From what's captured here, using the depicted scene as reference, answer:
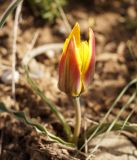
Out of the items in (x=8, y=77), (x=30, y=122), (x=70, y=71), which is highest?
(x=8, y=77)

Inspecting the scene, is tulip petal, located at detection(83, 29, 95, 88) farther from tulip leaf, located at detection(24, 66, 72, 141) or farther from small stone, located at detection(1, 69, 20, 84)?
small stone, located at detection(1, 69, 20, 84)

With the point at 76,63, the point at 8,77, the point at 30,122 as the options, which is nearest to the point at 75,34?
the point at 76,63

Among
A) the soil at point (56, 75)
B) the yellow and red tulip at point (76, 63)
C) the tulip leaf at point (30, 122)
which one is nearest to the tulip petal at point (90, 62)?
the yellow and red tulip at point (76, 63)

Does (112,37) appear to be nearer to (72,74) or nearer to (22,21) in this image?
(22,21)

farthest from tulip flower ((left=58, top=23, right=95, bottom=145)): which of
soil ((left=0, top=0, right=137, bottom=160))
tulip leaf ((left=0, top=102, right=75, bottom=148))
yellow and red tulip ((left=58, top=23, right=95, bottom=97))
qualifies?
soil ((left=0, top=0, right=137, bottom=160))

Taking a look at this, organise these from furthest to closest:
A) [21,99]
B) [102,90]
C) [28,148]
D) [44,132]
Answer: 1. [102,90]
2. [21,99]
3. [28,148]
4. [44,132]

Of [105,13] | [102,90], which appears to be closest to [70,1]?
[105,13]

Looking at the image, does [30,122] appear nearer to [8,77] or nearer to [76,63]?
[76,63]
